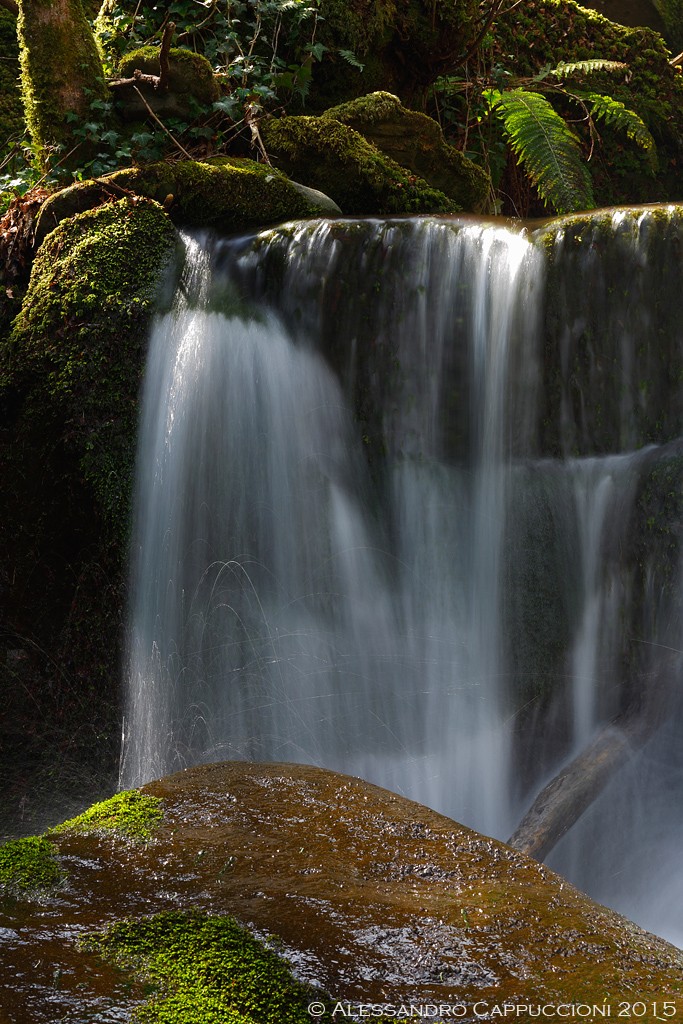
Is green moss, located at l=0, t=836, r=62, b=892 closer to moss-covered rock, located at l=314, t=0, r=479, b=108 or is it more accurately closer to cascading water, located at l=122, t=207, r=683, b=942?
cascading water, located at l=122, t=207, r=683, b=942

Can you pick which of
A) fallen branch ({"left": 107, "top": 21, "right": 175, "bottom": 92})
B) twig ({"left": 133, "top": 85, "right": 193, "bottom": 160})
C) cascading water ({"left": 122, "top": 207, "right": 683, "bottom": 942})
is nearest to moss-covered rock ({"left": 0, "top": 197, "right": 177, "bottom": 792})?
cascading water ({"left": 122, "top": 207, "right": 683, "bottom": 942})

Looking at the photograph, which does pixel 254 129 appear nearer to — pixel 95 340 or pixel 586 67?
pixel 95 340

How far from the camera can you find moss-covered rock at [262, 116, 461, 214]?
20.0 feet

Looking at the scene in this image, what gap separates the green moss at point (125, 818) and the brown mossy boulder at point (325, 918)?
2 centimetres

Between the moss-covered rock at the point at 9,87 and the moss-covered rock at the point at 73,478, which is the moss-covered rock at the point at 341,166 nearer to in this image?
the moss-covered rock at the point at 73,478

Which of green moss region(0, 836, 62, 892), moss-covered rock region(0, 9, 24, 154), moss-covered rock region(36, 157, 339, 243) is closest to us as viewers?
green moss region(0, 836, 62, 892)

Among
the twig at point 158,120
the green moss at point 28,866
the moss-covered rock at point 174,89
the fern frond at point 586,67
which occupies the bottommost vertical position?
the green moss at point 28,866

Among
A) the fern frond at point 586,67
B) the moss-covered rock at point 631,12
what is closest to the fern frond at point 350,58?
the fern frond at point 586,67

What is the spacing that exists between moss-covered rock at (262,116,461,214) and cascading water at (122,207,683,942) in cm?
125

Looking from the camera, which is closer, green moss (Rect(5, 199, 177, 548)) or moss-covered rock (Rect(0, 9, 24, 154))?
green moss (Rect(5, 199, 177, 548))

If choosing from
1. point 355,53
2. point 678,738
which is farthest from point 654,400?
point 355,53

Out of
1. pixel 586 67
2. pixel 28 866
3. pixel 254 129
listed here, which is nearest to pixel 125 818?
pixel 28 866

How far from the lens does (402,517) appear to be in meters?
4.79

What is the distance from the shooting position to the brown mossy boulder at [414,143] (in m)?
6.52
